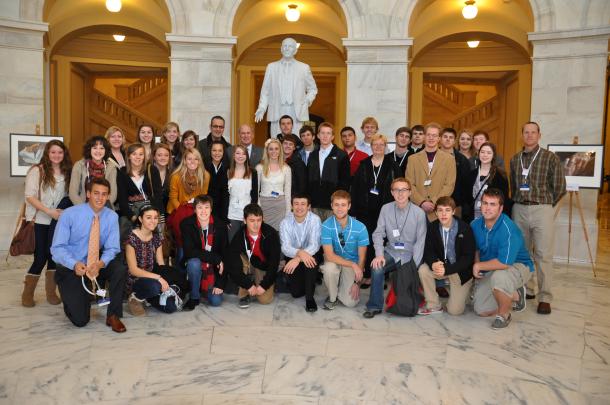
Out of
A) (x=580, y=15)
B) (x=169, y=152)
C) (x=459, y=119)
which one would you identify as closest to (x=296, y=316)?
(x=169, y=152)

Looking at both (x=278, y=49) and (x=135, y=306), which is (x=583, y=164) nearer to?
(x=135, y=306)

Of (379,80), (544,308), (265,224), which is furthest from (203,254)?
(379,80)

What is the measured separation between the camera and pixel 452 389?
4.18 m

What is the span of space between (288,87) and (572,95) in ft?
14.1

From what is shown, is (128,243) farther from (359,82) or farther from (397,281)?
(359,82)

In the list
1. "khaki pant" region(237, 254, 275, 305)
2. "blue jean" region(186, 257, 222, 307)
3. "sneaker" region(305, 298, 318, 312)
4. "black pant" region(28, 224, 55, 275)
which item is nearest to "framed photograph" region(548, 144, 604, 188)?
"sneaker" region(305, 298, 318, 312)

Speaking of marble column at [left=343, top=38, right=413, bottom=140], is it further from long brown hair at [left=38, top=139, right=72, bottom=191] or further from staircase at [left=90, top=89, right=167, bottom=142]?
staircase at [left=90, top=89, right=167, bottom=142]

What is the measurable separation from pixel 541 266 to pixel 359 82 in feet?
15.2

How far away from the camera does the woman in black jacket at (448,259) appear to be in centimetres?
573

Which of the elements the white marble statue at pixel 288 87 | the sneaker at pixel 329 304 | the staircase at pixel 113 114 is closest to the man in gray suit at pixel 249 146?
the white marble statue at pixel 288 87

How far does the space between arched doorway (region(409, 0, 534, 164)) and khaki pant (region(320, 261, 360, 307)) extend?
5394mm

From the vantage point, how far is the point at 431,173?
21.1 feet

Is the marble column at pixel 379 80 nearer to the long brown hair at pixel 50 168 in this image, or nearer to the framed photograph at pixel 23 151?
the framed photograph at pixel 23 151

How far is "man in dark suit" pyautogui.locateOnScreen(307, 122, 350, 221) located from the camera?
6.87m
